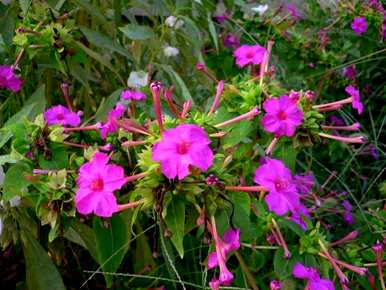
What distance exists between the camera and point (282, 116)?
766 mm

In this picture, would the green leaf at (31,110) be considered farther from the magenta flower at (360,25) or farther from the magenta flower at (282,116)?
the magenta flower at (360,25)

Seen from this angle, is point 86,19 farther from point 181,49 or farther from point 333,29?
point 333,29

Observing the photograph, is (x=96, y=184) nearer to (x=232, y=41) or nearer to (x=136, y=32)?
(x=136, y=32)

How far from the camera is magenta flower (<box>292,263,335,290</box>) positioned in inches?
34.2

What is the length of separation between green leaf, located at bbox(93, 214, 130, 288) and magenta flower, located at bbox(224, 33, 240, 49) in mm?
902

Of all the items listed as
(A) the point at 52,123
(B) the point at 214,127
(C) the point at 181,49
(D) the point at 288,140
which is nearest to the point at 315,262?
(D) the point at 288,140

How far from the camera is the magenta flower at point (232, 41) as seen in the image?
5.28 feet

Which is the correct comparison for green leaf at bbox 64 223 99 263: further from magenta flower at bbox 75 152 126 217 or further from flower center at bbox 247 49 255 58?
flower center at bbox 247 49 255 58

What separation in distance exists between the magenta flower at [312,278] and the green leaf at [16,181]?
1.28 feet

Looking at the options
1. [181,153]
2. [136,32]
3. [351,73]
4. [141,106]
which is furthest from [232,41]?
[181,153]

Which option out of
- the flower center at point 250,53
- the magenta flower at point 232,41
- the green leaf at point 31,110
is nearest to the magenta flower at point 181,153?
the green leaf at point 31,110

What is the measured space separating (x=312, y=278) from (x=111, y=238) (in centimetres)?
28

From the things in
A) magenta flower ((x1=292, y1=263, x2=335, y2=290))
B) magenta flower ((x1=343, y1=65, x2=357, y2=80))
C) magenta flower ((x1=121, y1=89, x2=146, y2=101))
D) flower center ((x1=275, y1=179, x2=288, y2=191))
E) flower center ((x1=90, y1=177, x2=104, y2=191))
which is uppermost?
flower center ((x1=90, y1=177, x2=104, y2=191))

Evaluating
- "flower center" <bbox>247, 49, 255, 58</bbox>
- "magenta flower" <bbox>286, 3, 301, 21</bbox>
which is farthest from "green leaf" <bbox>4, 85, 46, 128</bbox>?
"magenta flower" <bbox>286, 3, 301, 21</bbox>
